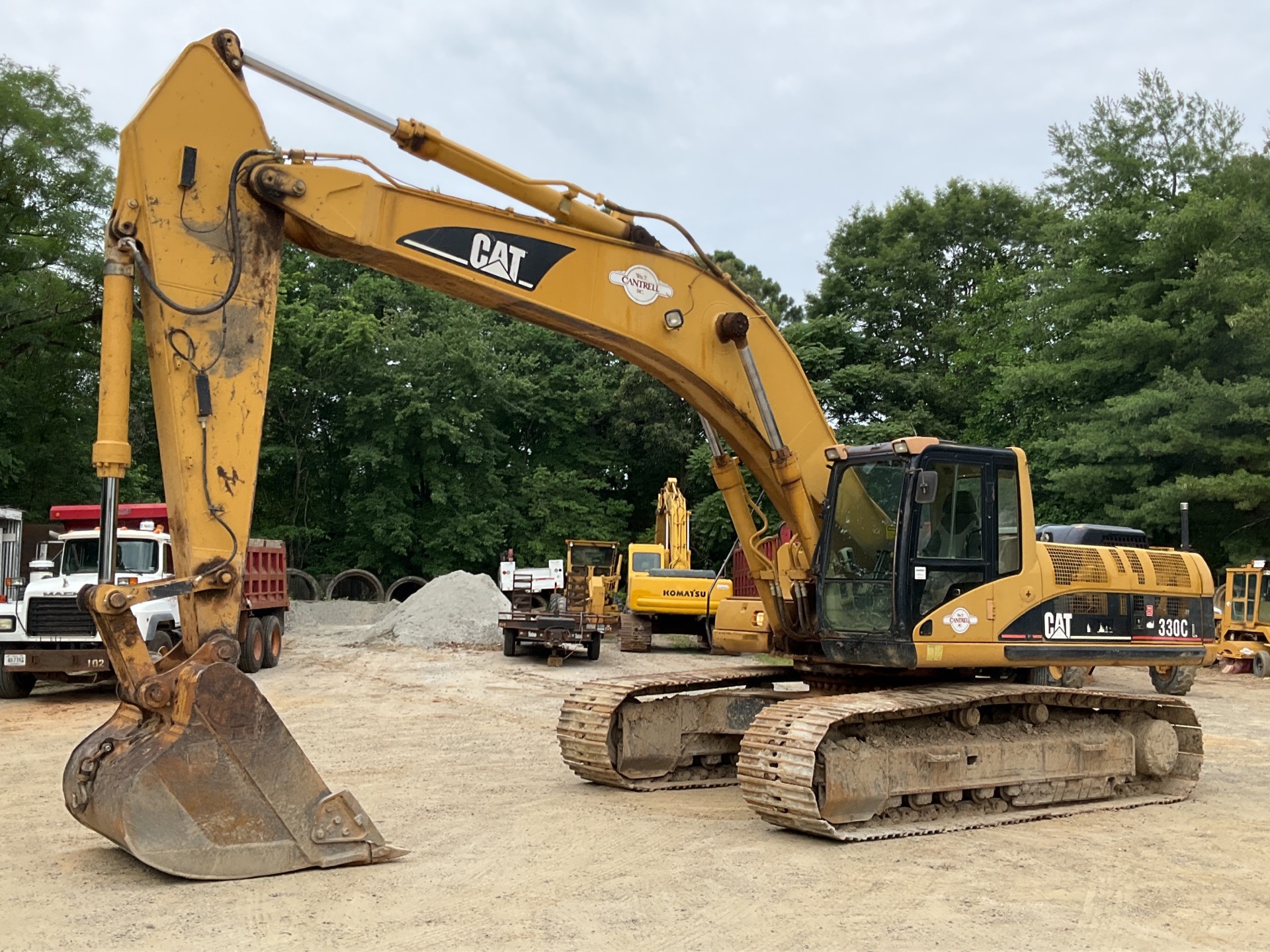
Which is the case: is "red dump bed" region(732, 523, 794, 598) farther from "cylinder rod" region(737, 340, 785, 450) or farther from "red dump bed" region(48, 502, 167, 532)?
"red dump bed" region(48, 502, 167, 532)

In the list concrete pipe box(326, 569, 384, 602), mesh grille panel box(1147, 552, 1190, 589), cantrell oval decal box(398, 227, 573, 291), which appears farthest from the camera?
concrete pipe box(326, 569, 384, 602)

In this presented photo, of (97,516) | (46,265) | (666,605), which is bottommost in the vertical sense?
(666,605)

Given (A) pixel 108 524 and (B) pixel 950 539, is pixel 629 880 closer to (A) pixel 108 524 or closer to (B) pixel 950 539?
(A) pixel 108 524

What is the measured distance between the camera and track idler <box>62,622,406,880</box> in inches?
234

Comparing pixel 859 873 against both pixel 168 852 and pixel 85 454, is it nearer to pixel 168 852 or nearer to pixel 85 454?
pixel 168 852

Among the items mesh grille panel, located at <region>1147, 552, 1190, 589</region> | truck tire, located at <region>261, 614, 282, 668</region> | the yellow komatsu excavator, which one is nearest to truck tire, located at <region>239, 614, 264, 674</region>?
truck tire, located at <region>261, 614, 282, 668</region>

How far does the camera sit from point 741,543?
9.30 metres

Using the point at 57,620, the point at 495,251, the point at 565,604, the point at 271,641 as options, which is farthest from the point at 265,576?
the point at 495,251

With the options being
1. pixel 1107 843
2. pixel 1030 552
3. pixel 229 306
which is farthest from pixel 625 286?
pixel 1107 843

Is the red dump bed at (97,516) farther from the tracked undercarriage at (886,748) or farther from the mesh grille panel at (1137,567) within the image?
the mesh grille panel at (1137,567)

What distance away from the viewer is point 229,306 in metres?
6.64

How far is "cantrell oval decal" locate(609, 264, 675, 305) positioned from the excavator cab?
1927mm

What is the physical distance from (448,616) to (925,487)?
19262 mm

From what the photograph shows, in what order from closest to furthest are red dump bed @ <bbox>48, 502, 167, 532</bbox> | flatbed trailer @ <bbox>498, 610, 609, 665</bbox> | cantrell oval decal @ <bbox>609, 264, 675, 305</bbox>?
cantrell oval decal @ <bbox>609, 264, 675, 305</bbox>
red dump bed @ <bbox>48, 502, 167, 532</bbox>
flatbed trailer @ <bbox>498, 610, 609, 665</bbox>
